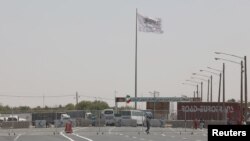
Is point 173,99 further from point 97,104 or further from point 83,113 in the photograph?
point 97,104

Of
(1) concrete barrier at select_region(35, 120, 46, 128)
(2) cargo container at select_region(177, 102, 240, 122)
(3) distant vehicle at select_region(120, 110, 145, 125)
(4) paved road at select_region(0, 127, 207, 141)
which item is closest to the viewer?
(4) paved road at select_region(0, 127, 207, 141)

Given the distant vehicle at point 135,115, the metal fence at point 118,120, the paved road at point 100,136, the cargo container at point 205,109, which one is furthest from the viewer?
the cargo container at point 205,109

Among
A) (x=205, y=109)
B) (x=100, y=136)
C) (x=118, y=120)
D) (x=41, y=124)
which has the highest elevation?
(x=205, y=109)

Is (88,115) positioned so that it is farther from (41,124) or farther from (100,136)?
(100,136)

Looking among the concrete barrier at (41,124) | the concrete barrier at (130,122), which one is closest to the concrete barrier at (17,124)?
the concrete barrier at (41,124)

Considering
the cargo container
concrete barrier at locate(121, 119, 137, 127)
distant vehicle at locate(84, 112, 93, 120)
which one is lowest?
concrete barrier at locate(121, 119, 137, 127)

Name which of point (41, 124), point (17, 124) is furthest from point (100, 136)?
point (41, 124)

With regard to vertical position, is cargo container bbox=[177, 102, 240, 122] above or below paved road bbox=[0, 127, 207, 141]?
above

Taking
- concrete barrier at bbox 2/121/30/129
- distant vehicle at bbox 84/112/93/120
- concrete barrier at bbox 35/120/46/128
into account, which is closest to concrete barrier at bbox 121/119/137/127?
distant vehicle at bbox 84/112/93/120

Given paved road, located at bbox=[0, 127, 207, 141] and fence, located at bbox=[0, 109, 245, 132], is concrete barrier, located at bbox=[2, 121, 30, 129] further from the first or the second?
paved road, located at bbox=[0, 127, 207, 141]

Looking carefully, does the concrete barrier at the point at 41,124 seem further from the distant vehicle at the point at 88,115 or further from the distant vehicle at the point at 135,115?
the distant vehicle at the point at 135,115

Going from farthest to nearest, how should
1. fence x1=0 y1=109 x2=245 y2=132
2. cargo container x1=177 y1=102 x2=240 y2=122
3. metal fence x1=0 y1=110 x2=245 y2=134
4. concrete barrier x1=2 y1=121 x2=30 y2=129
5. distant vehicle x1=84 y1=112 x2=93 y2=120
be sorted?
cargo container x1=177 y1=102 x2=240 y2=122 < distant vehicle x1=84 y1=112 x2=93 y2=120 < fence x1=0 y1=109 x2=245 y2=132 < metal fence x1=0 y1=110 x2=245 y2=134 < concrete barrier x1=2 y1=121 x2=30 y2=129

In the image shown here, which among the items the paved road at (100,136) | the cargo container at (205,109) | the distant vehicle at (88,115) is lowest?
the paved road at (100,136)

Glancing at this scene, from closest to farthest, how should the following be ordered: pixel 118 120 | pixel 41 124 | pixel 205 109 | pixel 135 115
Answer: pixel 41 124
pixel 135 115
pixel 118 120
pixel 205 109
